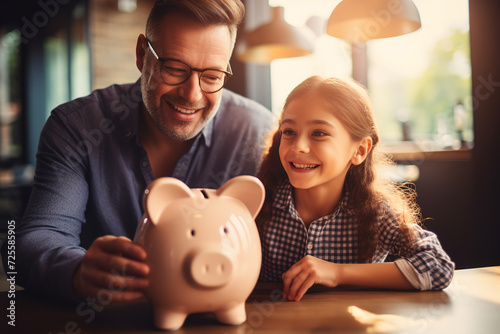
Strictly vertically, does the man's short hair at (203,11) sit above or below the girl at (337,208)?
above

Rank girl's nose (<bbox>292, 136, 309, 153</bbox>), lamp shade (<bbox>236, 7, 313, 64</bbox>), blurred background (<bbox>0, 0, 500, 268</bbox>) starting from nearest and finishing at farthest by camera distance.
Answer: girl's nose (<bbox>292, 136, 309, 153</bbox>), blurred background (<bbox>0, 0, 500, 268</bbox>), lamp shade (<bbox>236, 7, 313, 64</bbox>)

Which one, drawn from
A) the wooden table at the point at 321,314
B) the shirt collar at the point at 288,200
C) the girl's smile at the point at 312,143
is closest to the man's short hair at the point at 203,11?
the girl's smile at the point at 312,143

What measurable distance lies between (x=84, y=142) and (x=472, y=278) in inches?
46.5

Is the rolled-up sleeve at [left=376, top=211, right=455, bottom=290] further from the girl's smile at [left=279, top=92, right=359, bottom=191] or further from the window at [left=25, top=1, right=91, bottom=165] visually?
the window at [left=25, top=1, right=91, bottom=165]

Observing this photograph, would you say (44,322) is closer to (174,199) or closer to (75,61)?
(174,199)

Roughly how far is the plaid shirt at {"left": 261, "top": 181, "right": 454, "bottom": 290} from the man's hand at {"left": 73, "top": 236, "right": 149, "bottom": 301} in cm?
50

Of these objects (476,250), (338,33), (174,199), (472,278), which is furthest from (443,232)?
(174,199)

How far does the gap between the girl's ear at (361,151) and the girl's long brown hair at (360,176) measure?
2 cm

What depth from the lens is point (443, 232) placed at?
2.76m

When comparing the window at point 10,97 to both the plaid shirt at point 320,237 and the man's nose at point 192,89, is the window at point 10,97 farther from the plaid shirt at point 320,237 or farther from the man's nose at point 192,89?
the plaid shirt at point 320,237

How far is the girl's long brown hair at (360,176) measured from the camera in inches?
44.2

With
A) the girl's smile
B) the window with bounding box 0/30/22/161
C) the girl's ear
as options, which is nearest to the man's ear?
the girl's smile

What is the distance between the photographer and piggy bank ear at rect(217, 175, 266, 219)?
0.77m

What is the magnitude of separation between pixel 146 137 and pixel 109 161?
16 centimetres
